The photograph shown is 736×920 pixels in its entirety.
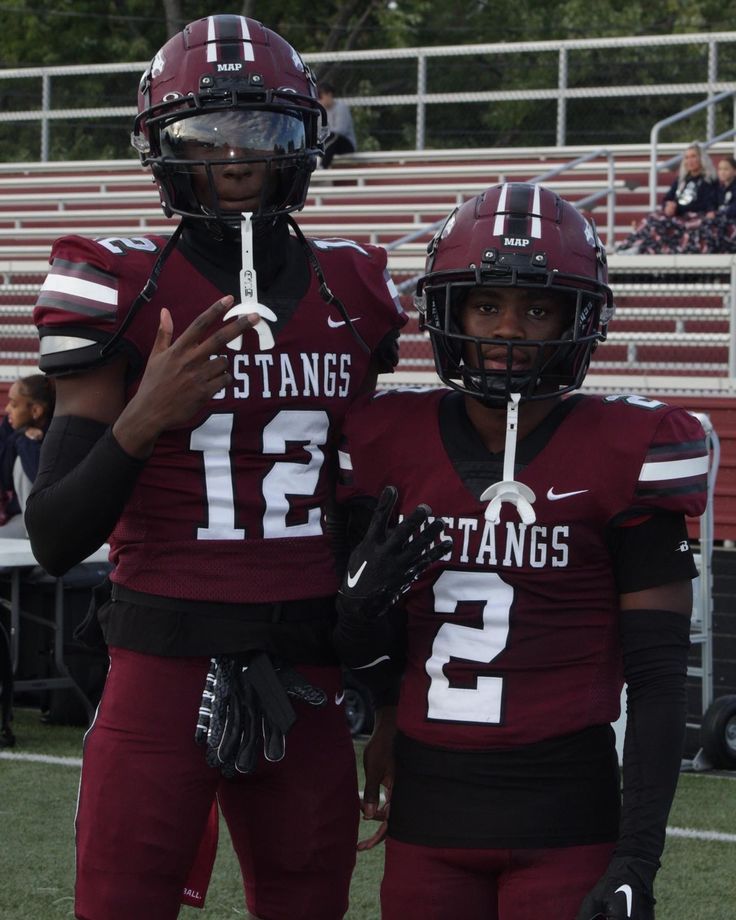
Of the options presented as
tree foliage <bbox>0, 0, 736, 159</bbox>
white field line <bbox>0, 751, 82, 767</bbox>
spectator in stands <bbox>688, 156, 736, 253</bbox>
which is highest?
tree foliage <bbox>0, 0, 736, 159</bbox>

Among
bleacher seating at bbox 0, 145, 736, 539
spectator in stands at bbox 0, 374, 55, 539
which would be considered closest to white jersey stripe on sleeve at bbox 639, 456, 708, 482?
spectator in stands at bbox 0, 374, 55, 539

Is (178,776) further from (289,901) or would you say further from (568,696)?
(568,696)

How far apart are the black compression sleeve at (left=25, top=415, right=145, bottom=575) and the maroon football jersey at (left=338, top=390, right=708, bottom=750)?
442 millimetres

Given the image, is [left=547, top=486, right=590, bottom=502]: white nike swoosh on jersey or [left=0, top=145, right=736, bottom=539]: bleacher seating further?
[left=0, top=145, right=736, bottom=539]: bleacher seating

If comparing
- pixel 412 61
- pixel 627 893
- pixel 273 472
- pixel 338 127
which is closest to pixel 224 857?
pixel 273 472

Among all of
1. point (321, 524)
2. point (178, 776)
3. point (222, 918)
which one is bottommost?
point (222, 918)

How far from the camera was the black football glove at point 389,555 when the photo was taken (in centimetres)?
221

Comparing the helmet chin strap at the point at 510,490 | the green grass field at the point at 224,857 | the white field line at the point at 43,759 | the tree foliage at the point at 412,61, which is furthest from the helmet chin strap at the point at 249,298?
the tree foliage at the point at 412,61

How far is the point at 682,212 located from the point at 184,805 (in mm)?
8843

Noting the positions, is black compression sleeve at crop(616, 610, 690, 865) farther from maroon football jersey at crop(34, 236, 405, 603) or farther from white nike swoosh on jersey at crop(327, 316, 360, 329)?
white nike swoosh on jersey at crop(327, 316, 360, 329)

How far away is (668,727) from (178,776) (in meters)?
0.74

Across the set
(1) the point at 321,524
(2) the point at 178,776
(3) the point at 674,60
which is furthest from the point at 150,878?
(3) the point at 674,60

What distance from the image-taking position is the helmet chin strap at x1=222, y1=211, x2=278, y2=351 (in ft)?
7.84

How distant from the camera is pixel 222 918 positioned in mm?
4176
